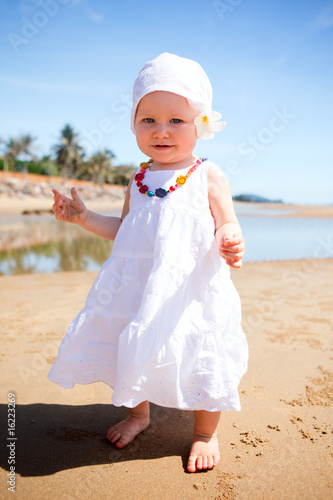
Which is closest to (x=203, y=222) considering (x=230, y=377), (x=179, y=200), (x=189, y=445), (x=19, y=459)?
(x=179, y=200)

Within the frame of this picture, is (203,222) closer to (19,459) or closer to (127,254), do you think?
(127,254)

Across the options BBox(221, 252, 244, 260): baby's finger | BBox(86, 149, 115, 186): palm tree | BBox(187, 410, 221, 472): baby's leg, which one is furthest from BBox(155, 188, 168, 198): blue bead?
BBox(86, 149, 115, 186): palm tree

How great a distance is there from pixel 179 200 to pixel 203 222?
146 mm

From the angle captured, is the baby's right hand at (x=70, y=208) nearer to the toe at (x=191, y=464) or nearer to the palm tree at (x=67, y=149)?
the toe at (x=191, y=464)

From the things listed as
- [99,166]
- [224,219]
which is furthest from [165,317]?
[99,166]

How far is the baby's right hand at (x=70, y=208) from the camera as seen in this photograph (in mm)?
2041

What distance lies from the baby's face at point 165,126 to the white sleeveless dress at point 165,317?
104mm

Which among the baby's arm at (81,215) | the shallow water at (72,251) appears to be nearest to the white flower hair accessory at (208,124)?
the baby's arm at (81,215)

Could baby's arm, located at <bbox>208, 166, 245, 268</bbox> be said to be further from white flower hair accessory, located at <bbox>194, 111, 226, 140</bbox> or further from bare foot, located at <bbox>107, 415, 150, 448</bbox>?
bare foot, located at <bbox>107, 415, 150, 448</bbox>

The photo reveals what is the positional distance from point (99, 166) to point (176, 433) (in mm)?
49449

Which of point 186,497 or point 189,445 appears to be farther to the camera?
point 189,445

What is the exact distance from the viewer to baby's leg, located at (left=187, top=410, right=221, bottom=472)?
5.48 ft

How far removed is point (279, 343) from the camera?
2.99 m

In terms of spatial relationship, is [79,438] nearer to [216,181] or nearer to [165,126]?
[216,181]
